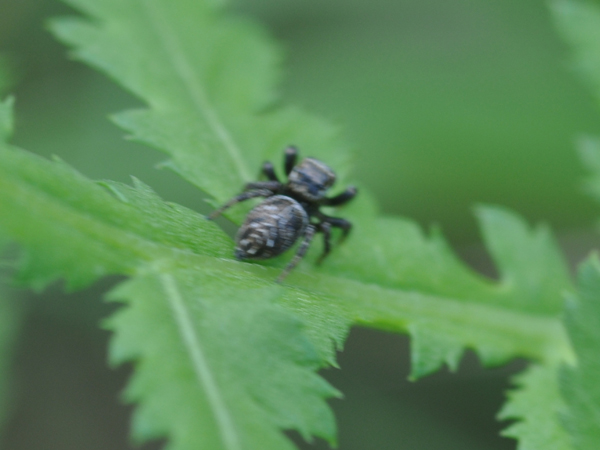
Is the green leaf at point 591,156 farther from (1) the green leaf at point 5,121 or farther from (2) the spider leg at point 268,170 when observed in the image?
(1) the green leaf at point 5,121

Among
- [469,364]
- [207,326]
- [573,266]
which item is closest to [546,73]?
[573,266]

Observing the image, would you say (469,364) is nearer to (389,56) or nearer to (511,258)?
(511,258)

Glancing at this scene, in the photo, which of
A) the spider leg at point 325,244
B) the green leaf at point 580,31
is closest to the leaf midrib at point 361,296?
the spider leg at point 325,244

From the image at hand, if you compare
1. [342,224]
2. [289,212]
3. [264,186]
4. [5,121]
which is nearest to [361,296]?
[342,224]

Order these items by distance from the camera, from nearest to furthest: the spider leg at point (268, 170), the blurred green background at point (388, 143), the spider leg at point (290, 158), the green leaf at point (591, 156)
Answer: the spider leg at point (268, 170) < the spider leg at point (290, 158) < the green leaf at point (591, 156) < the blurred green background at point (388, 143)

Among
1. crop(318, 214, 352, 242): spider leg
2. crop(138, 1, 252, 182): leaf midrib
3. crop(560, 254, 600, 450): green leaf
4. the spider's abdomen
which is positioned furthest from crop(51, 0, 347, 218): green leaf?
crop(560, 254, 600, 450): green leaf

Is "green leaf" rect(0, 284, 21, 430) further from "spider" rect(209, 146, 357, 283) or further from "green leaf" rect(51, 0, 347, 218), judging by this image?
"spider" rect(209, 146, 357, 283)
